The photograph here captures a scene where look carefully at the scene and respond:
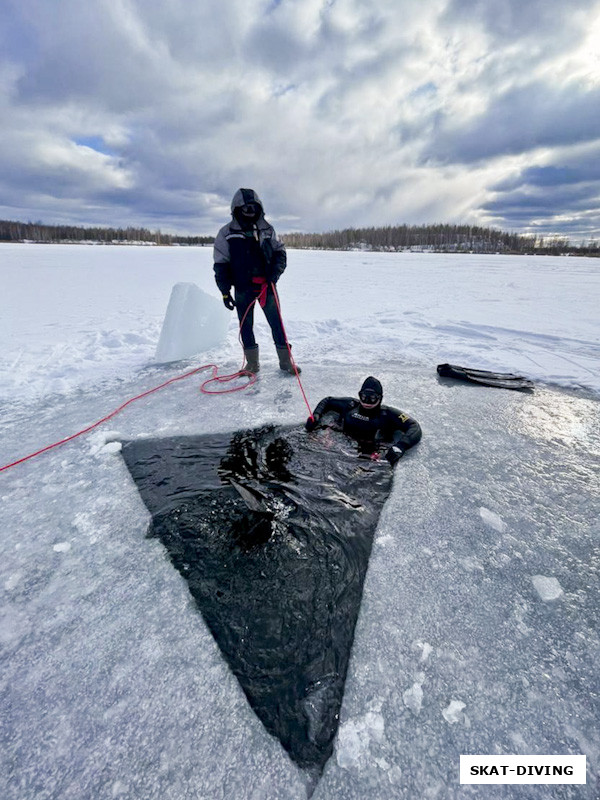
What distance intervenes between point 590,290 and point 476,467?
36.9ft

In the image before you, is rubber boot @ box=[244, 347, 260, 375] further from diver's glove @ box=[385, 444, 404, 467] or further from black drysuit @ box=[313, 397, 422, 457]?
diver's glove @ box=[385, 444, 404, 467]

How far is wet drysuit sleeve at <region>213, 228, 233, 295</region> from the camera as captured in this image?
12.5 feet

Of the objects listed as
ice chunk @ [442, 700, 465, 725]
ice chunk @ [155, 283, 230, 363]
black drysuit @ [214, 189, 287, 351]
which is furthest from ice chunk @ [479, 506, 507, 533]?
ice chunk @ [155, 283, 230, 363]

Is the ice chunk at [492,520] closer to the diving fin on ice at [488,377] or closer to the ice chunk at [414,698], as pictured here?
the ice chunk at [414,698]

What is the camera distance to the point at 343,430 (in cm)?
293

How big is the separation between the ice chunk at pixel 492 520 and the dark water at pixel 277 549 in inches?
20.1

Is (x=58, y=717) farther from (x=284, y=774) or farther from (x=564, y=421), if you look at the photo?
(x=564, y=421)

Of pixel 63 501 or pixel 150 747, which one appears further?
pixel 63 501

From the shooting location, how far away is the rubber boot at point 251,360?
419 cm

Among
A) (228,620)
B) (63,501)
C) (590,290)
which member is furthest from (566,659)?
(590,290)

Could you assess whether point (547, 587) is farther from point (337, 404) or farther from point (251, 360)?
point (251, 360)

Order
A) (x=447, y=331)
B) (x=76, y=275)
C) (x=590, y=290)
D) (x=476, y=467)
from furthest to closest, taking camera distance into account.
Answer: (x=76, y=275)
(x=590, y=290)
(x=447, y=331)
(x=476, y=467)

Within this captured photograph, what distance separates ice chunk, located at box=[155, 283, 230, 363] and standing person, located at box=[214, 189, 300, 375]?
0.78 m

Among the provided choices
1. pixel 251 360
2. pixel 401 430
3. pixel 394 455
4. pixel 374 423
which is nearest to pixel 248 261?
pixel 251 360
